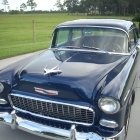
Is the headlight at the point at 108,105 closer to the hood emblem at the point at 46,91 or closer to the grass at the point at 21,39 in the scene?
the hood emblem at the point at 46,91

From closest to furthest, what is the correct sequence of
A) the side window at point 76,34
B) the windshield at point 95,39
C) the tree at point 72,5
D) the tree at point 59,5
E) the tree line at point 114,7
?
the windshield at point 95,39 → the side window at point 76,34 → the tree line at point 114,7 → the tree at point 72,5 → the tree at point 59,5

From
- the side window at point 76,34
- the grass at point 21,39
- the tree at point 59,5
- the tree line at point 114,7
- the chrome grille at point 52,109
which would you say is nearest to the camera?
the chrome grille at point 52,109

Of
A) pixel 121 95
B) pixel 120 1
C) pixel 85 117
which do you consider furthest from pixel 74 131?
pixel 120 1

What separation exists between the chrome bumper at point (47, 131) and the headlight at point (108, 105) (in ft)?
0.99

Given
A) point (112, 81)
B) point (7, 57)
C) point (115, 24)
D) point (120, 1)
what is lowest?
point (7, 57)

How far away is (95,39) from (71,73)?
1.24 metres

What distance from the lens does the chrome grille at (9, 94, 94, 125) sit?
240 cm

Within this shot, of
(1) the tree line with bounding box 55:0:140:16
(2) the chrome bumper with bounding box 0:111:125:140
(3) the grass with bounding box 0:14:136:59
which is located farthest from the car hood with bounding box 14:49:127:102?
(1) the tree line with bounding box 55:0:140:16

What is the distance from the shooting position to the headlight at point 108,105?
2287mm

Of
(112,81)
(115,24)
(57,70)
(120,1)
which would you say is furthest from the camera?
(120,1)

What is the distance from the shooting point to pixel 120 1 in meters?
69.2

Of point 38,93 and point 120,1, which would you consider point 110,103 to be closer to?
point 38,93

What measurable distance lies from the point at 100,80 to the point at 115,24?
5.32ft

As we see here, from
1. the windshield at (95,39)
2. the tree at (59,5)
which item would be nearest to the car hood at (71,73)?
the windshield at (95,39)
